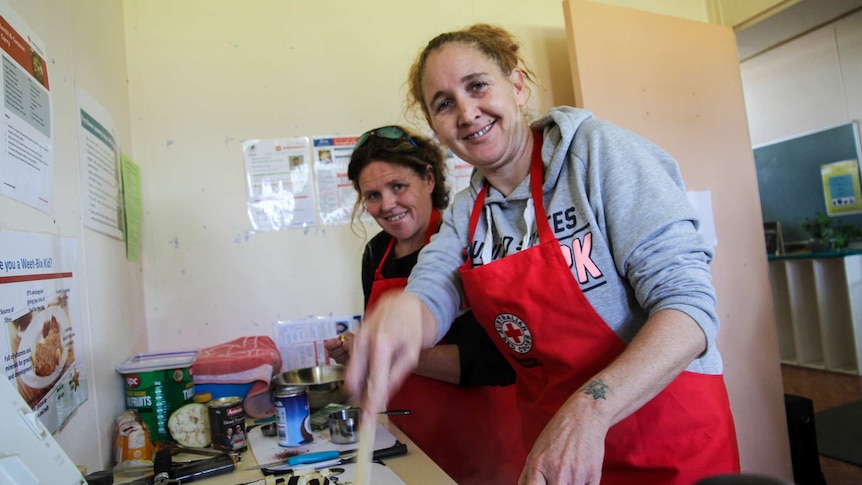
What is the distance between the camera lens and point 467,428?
121 cm

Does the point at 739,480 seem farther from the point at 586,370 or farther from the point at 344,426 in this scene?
the point at 344,426

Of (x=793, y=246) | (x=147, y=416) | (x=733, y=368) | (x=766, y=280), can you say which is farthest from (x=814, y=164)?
(x=147, y=416)

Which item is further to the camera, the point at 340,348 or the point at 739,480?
the point at 340,348

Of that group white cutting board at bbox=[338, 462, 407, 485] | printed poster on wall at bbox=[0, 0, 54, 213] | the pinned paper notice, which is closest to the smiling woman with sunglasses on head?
white cutting board at bbox=[338, 462, 407, 485]

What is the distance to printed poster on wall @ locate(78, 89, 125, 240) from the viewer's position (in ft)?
3.71

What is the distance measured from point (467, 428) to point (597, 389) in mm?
614

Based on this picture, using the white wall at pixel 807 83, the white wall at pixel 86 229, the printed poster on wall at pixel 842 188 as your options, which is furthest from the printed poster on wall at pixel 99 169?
the printed poster on wall at pixel 842 188

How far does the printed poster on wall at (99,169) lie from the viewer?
1130 millimetres

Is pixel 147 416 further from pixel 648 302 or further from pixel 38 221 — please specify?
pixel 648 302

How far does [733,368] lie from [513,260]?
1578 mm

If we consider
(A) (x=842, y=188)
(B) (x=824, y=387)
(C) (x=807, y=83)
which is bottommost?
(B) (x=824, y=387)

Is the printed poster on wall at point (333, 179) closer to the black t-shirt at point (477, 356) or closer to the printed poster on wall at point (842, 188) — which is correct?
the black t-shirt at point (477, 356)

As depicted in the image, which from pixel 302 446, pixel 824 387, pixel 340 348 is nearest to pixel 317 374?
pixel 340 348

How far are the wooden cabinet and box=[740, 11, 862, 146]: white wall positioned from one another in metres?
1.02
